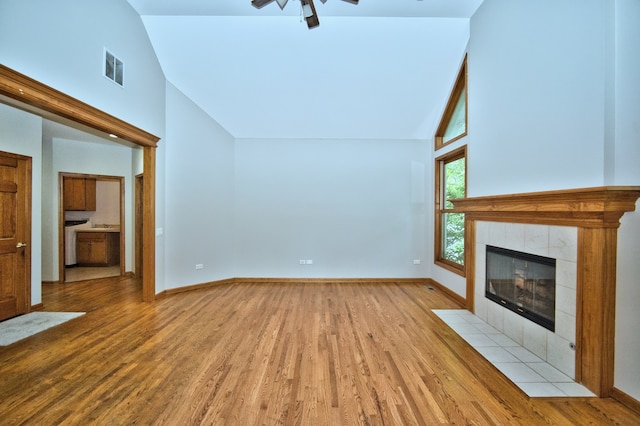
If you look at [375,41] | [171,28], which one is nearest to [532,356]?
[375,41]

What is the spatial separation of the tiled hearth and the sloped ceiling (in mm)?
3504

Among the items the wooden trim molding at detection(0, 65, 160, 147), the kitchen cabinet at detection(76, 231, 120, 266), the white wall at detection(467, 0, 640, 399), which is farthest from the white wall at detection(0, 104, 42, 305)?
the white wall at detection(467, 0, 640, 399)

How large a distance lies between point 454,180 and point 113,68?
5177 millimetres

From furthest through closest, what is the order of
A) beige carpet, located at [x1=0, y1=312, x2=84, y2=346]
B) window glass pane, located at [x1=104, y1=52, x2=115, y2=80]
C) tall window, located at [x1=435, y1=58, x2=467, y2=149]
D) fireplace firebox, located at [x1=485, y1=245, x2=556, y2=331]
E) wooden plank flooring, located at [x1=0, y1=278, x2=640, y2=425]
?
1. tall window, located at [x1=435, y1=58, x2=467, y2=149]
2. window glass pane, located at [x1=104, y1=52, x2=115, y2=80]
3. beige carpet, located at [x1=0, y1=312, x2=84, y2=346]
4. fireplace firebox, located at [x1=485, y1=245, x2=556, y2=331]
5. wooden plank flooring, located at [x1=0, y1=278, x2=640, y2=425]

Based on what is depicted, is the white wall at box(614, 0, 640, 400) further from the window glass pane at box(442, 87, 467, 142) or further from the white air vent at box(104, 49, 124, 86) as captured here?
the white air vent at box(104, 49, 124, 86)

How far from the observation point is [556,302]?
2.41 m

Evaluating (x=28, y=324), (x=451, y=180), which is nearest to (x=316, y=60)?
(x=451, y=180)

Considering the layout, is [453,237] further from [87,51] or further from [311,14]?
[87,51]

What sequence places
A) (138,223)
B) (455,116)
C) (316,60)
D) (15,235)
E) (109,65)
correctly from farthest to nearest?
(138,223)
(455,116)
(316,60)
(15,235)
(109,65)

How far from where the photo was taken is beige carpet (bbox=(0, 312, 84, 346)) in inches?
115

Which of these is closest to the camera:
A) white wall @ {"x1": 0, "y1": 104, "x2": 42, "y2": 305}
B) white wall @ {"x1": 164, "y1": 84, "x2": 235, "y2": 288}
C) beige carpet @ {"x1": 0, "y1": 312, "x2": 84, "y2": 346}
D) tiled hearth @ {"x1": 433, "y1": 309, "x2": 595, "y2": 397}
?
tiled hearth @ {"x1": 433, "y1": 309, "x2": 595, "y2": 397}

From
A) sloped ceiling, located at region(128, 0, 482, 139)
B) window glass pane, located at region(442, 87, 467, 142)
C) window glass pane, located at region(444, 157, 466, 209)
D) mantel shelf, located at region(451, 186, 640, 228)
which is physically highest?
sloped ceiling, located at region(128, 0, 482, 139)

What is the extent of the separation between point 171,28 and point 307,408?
4.76 m

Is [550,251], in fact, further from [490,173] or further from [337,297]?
[337,297]
